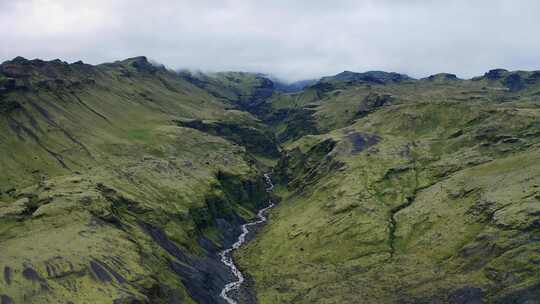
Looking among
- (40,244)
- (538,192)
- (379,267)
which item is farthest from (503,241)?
(40,244)

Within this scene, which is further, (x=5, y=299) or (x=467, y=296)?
(x=467, y=296)

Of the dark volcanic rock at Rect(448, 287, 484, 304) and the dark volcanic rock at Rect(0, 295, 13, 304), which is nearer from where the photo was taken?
the dark volcanic rock at Rect(0, 295, 13, 304)

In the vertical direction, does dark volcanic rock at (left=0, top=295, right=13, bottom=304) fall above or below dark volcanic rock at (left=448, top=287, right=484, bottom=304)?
above

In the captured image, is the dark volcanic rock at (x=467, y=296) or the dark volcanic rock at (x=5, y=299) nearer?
the dark volcanic rock at (x=5, y=299)

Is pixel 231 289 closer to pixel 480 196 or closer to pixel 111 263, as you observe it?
pixel 111 263

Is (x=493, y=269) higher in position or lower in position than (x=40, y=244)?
lower

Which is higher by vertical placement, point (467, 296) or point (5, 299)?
point (5, 299)

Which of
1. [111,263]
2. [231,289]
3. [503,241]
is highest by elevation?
[111,263]

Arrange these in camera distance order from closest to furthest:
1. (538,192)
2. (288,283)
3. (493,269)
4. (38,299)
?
(38,299) < (493,269) < (538,192) < (288,283)

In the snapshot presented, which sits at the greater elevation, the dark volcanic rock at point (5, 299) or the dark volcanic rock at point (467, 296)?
the dark volcanic rock at point (5, 299)

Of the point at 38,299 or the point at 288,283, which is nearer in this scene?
the point at 38,299

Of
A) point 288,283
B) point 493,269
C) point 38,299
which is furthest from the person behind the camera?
point 288,283
